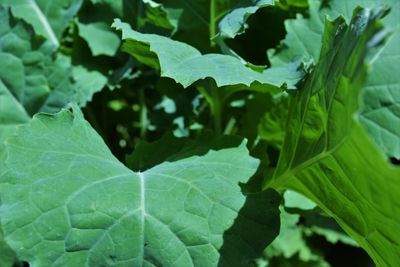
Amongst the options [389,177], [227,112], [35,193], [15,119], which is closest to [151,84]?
[227,112]

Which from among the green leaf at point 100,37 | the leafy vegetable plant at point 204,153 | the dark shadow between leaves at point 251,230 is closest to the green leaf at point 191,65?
the leafy vegetable plant at point 204,153

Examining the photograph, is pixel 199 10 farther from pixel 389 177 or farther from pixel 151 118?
pixel 389 177

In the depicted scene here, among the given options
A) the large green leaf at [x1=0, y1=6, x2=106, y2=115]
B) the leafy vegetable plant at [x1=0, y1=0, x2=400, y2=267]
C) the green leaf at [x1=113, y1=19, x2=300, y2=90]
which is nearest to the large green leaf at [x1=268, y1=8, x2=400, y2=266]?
the leafy vegetable plant at [x1=0, y1=0, x2=400, y2=267]

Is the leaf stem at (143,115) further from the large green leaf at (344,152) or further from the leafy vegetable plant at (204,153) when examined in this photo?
the large green leaf at (344,152)

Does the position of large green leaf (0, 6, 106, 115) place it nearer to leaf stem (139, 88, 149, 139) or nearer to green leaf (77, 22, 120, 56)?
green leaf (77, 22, 120, 56)

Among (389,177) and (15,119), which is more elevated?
(389,177)

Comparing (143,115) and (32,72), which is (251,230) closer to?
(32,72)
